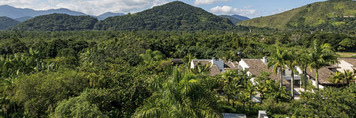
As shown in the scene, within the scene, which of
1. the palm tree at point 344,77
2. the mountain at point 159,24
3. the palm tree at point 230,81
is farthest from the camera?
the mountain at point 159,24

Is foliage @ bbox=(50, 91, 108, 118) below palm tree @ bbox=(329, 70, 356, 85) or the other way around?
the other way around

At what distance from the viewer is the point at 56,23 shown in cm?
14100

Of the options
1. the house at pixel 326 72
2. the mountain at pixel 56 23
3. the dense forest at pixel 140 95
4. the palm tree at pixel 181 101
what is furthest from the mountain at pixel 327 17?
the mountain at pixel 56 23

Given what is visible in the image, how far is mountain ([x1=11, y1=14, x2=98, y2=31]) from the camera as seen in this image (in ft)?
416

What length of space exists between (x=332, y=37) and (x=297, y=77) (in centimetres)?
4760

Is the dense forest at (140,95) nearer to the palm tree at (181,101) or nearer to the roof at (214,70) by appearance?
the palm tree at (181,101)

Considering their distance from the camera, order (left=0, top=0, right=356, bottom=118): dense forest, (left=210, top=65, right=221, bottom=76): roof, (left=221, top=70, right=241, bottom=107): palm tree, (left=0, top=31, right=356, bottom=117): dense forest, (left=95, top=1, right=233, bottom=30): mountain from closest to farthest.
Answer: (left=0, top=31, right=356, bottom=117): dense forest → (left=0, top=0, right=356, bottom=118): dense forest → (left=221, top=70, right=241, bottom=107): palm tree → (left=210, top=65, right=221, bottom=76): roof → (left=95, top=1, right=233, bottom=30): mountain

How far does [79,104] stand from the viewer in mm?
7801

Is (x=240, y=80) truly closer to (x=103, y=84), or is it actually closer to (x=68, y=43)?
(x=103, y=84)

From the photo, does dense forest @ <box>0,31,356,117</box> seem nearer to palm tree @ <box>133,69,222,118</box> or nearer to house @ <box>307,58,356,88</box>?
palm tree @ <box>133,69,222,118</box>

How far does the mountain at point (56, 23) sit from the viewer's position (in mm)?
126700

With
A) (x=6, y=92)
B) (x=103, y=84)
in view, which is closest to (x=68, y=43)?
(x=6, y=92)

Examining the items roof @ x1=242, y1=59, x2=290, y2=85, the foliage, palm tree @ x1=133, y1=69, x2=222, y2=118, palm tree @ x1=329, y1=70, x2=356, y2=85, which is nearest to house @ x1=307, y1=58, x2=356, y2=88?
palm tree @ x1=329, y1=70, x2=356, y2=85

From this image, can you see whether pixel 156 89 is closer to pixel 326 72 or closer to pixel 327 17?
pixel 326 72
